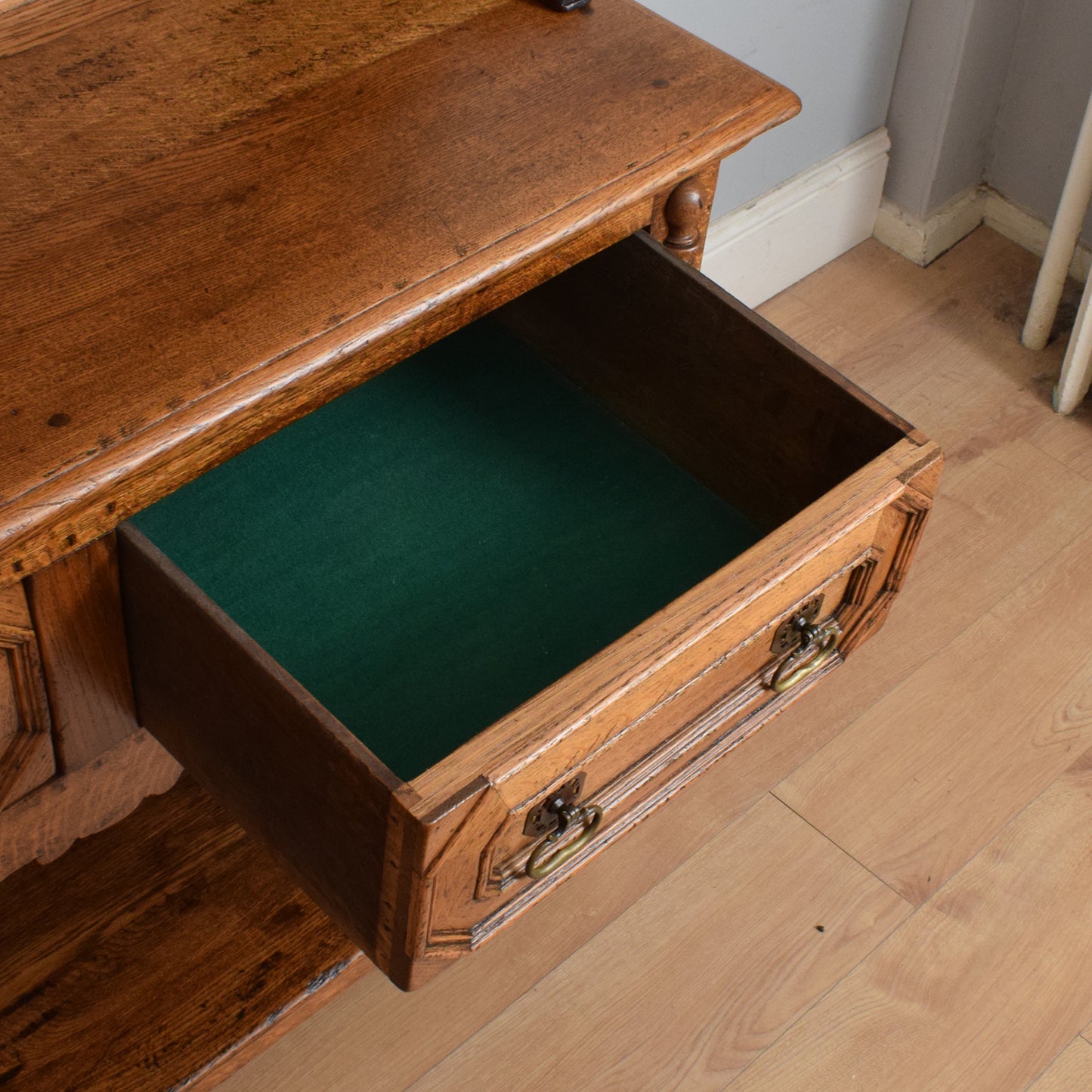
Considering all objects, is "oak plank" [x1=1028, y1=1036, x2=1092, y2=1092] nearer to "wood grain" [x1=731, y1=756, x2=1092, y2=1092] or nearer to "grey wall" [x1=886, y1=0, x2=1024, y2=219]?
"wood grain" [x1=731, y1=756, x2=1092, y2=1092]

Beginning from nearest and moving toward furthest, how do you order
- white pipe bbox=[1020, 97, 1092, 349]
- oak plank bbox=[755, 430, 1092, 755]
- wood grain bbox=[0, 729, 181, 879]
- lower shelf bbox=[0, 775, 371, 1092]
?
wood grain bbox=[0, 729, 181, 879] < lower shelf bbox=[0, 775, 371, 1092] < oak plank bbox=[755, 430, 1092, 755] < white pipe bbox=[1020, 97, 1092, 349]

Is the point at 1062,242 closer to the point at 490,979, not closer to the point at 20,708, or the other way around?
the point at 490,979

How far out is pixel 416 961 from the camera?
80 cm

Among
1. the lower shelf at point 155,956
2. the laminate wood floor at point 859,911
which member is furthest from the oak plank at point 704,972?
the lower shelf at point 155,956

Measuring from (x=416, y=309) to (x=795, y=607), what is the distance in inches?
11.5

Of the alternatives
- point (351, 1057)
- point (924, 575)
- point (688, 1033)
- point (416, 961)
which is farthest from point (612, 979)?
point (924, 575)

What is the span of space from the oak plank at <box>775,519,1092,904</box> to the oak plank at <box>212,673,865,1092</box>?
7 cm

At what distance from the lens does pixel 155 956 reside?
1.12m

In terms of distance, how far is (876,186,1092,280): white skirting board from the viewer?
73.9 inches

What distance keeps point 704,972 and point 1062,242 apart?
100 centimetres

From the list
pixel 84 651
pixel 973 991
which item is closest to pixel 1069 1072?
pixel 973 991

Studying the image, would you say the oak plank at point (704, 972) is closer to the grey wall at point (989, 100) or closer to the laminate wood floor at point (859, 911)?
the laminate wood floor at point (859, 911)

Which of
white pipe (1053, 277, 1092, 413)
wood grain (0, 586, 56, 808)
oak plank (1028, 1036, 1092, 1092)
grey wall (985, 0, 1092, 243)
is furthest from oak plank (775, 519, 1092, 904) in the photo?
wood grain (0, 586, 56, 808)

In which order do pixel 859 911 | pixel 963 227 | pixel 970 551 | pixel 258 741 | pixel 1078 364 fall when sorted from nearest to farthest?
pixel 258 741
pixel 859 911
pixel 970 551
pixel 1078 364
pixel 963 227
